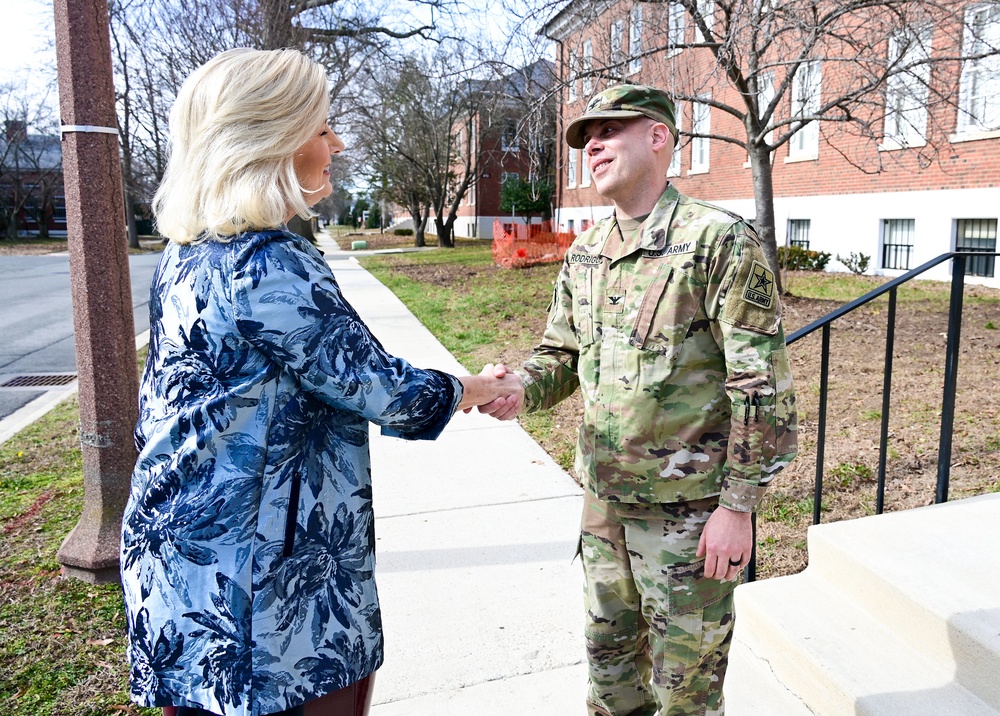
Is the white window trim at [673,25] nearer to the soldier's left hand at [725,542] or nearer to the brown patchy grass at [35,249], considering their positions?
the soldier's left hand at [725,542]

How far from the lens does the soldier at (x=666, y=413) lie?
194cm

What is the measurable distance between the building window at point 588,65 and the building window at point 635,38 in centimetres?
42

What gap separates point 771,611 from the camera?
2.93 meters

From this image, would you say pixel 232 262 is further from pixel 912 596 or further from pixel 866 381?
pixel 866 381

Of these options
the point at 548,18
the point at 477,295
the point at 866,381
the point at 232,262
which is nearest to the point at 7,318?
the point at 477,295

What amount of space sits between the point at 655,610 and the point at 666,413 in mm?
532

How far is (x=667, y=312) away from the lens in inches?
80.4

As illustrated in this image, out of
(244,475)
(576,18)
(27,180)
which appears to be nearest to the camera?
(244,475)

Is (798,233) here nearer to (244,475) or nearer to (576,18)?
(576,18)

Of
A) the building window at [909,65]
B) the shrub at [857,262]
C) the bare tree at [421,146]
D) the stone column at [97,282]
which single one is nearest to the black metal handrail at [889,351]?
the stone column at [97,282]

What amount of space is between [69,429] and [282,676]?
570cm

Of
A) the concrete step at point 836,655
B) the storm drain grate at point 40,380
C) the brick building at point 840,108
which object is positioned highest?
the brick building at point 840,108

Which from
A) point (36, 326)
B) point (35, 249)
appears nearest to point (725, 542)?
point (36, 326)

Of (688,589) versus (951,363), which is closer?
→ (688,589)
